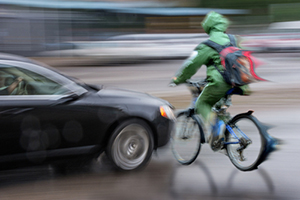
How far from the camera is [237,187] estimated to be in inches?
163

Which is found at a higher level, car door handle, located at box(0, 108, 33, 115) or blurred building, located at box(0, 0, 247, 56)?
blurred building, located at box(0, 0, 247, 56)

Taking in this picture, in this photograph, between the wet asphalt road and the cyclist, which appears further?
the cyclist

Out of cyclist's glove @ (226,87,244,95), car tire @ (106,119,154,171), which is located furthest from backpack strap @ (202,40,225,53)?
car tire @ (106,119,154,171)

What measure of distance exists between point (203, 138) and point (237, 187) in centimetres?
79

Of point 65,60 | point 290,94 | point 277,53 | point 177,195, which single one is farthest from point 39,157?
point 277,53

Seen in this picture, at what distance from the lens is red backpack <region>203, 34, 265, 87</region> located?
4.16m

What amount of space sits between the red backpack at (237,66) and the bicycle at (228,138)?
0.27 meters

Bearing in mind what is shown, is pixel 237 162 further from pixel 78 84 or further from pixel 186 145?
pixel 78 84

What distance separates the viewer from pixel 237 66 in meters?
4.16

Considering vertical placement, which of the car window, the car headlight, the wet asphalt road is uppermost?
the car window

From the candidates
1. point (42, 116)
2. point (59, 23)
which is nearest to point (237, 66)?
point (42, 116)

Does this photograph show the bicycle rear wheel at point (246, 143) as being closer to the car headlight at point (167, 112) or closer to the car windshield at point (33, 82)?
the car headlight at point (167, 112)

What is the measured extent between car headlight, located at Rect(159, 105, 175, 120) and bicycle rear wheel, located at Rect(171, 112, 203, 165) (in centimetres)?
14

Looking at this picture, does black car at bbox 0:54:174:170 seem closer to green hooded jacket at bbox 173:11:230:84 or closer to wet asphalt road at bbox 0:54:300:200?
wet asphalt road at bbox 0:54:300:200
